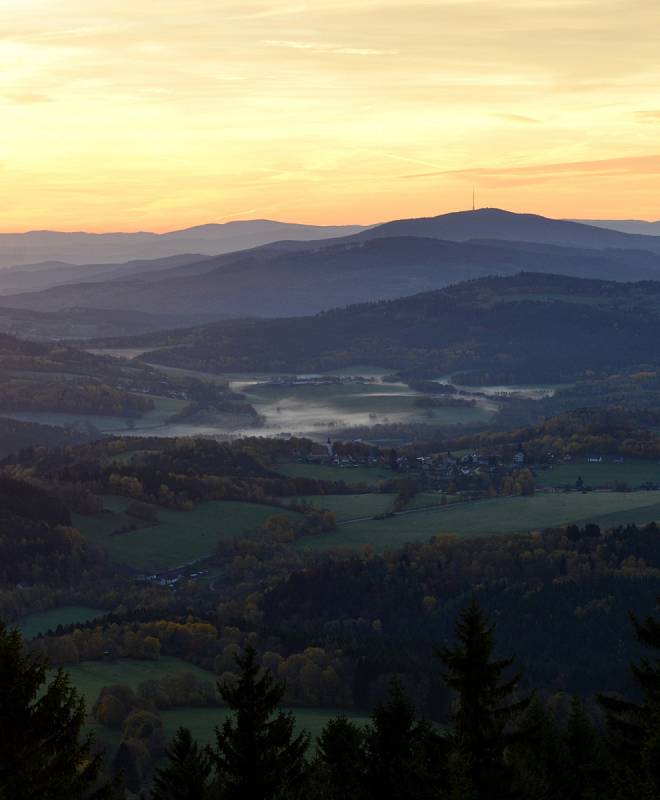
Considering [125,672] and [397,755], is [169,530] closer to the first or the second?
[125,672]

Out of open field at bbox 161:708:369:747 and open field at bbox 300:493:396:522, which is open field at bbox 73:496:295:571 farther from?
open field at bbox 161:708:369:747

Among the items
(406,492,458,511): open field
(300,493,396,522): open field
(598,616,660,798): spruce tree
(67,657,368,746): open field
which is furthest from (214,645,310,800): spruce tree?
(406,492,458,511): open field

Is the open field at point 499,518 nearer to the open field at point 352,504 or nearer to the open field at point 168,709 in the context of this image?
the open field at point 352,504

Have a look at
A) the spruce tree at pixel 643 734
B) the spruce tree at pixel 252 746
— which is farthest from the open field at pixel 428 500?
the spruce tree at pixel 643 734

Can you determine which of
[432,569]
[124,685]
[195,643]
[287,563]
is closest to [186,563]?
[287,563]

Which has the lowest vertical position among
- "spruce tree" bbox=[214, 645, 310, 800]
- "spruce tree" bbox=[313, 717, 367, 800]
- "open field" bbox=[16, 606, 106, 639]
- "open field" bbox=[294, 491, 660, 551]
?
"open field" bbox=[16, 606, 106, 639]

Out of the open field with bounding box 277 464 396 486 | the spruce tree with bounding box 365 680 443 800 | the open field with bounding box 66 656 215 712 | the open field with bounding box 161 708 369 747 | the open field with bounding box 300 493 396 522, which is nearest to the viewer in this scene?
the spruce tree with bounding box 365 680 443 800
